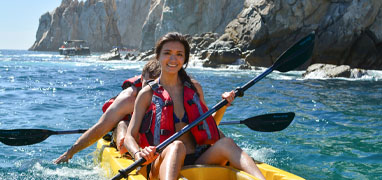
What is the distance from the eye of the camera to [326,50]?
813 inches

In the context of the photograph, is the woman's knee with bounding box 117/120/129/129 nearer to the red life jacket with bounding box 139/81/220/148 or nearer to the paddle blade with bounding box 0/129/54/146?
the red life jacket with bounding box 139/81/220/148

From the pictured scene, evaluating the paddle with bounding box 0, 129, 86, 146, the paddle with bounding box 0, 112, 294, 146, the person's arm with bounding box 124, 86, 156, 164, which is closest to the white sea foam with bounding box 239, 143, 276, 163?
the paddle with bounding box 0, 112, 294, 146

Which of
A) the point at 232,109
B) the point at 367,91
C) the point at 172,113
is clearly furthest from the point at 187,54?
the point at 367,91

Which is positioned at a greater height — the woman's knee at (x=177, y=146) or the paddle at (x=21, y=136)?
the woman's knee at (x=177, y=146)

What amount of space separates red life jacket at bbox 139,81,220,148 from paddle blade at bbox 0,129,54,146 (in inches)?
77.4

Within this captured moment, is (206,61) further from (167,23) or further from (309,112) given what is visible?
(167,23)

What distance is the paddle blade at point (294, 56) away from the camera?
359cm

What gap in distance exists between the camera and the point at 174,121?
3.04m

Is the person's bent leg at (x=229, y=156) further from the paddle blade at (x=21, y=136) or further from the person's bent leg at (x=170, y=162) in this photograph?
the paddle blade at (x=21, y=136)

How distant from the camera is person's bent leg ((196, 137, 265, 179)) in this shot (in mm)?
2820

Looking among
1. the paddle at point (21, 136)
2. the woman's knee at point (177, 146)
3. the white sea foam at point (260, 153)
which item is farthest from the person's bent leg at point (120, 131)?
the white sea foam at point (260, 153)

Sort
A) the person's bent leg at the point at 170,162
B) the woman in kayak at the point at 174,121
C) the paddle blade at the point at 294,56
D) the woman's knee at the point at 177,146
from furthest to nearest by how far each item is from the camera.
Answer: the paddle blade at the point at 294,56, the woman in kayak at the point at 174,121, the woman's knee at the point at 177,146, the person's bent leg at the point at 170,162

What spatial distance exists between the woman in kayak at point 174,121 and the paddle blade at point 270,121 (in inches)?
32.6

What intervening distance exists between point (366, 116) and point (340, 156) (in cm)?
272
